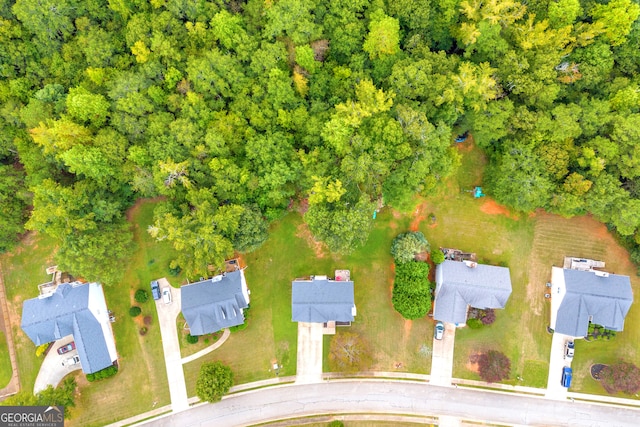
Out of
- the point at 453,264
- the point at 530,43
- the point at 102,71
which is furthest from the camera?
the point at 453,264

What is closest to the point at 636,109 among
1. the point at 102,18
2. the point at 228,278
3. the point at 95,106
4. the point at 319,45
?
the point at 319,45

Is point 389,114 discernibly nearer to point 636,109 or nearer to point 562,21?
point 562,21

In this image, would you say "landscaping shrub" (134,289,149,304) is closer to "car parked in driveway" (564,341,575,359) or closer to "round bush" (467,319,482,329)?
"round bush" (467,319,482,329)

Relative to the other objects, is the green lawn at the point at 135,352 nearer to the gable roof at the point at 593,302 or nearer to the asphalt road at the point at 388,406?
the asphalt road at the point at 388,406

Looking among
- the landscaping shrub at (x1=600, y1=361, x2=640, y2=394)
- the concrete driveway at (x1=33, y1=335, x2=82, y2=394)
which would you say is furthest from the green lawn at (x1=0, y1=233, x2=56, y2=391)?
the landscaping shrub at (x1=600, y1=361, x2=640, y2=394)

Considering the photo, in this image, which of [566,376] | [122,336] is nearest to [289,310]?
[122,336]

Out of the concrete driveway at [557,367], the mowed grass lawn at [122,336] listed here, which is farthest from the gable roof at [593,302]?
the mowed grass lawn at [122,336]
